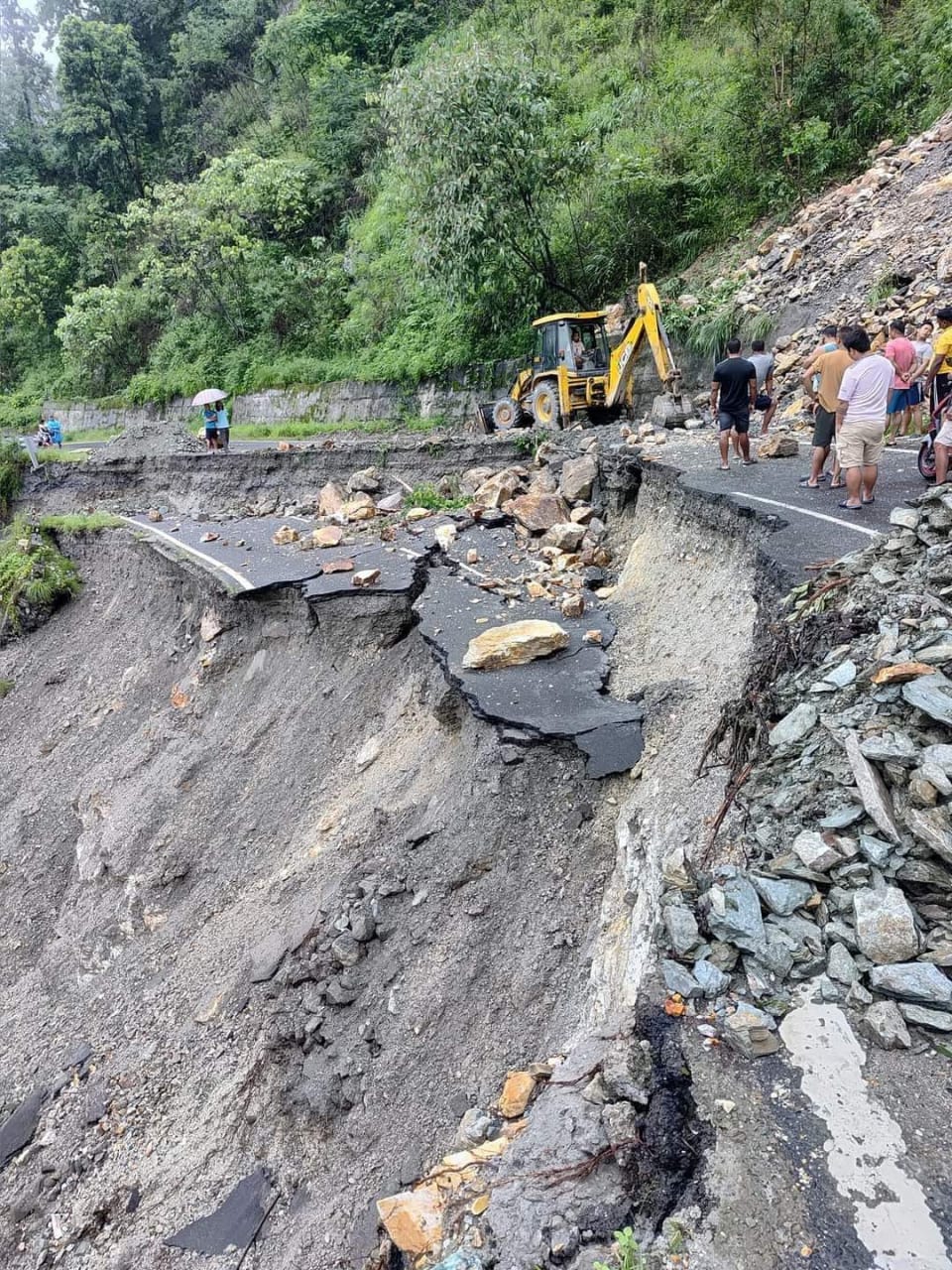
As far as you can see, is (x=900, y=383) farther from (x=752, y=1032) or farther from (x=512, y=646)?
(x=752, y=1032)

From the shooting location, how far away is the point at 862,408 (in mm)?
6180

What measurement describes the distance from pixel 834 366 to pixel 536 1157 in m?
6.88

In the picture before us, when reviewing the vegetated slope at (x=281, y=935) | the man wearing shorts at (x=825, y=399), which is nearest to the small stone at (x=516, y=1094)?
the vegetated slope at (x=281, y=935)

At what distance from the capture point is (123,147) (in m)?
34.3

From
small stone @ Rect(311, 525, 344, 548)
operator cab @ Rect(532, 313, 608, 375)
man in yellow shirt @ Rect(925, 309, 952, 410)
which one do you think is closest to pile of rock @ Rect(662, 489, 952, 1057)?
man in yellow shirt @ Rect(925, 309, 952, 410)

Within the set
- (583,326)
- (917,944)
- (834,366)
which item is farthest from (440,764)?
(583,326)

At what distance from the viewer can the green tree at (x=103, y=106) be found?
103ft

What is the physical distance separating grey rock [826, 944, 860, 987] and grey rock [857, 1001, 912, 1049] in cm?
11

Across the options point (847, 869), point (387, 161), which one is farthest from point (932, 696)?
point (387, 161)

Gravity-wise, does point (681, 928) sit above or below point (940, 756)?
below

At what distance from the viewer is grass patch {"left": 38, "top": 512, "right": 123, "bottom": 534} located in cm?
1432

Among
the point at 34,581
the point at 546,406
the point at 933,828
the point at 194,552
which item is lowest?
the point at 34,581

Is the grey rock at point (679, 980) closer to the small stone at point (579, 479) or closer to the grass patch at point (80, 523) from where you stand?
the small stone at point (579, 479)

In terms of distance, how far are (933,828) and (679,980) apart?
1.15m
